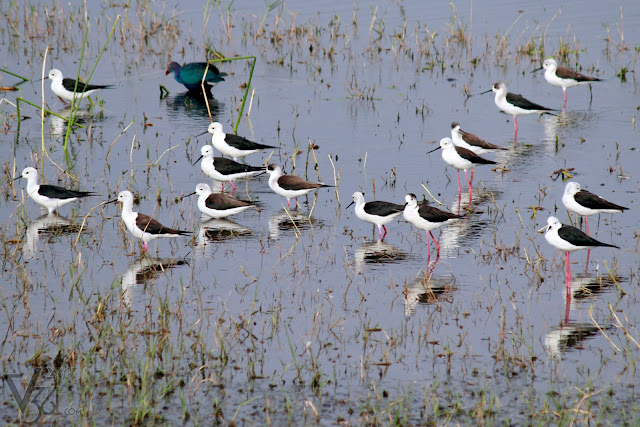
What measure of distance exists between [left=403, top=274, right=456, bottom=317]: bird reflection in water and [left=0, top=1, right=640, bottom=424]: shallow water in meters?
0.04

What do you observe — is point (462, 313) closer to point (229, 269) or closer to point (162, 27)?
point (229, 269)

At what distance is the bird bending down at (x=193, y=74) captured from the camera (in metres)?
19.4

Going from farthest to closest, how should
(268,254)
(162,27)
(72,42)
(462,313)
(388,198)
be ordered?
(162,27), (72,42), (388,198), (268,254), (462,313)

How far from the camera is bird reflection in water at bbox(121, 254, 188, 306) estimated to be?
977 cm

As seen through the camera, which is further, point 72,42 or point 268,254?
point 72,42

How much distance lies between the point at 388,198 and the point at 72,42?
12.7m

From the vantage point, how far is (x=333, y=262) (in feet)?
35.2

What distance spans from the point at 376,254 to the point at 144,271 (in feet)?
9.12

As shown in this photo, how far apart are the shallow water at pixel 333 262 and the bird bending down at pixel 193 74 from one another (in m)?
0.38

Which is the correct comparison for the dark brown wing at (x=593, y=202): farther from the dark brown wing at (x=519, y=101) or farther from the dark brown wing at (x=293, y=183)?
the dark brown wing at (x=519, y=101)

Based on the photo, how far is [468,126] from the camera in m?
17.3

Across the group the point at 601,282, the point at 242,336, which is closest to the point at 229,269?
the point at 242,336

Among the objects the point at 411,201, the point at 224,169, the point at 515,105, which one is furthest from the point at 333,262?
the point at 515,105

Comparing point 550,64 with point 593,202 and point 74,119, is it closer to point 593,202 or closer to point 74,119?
point 593,202
